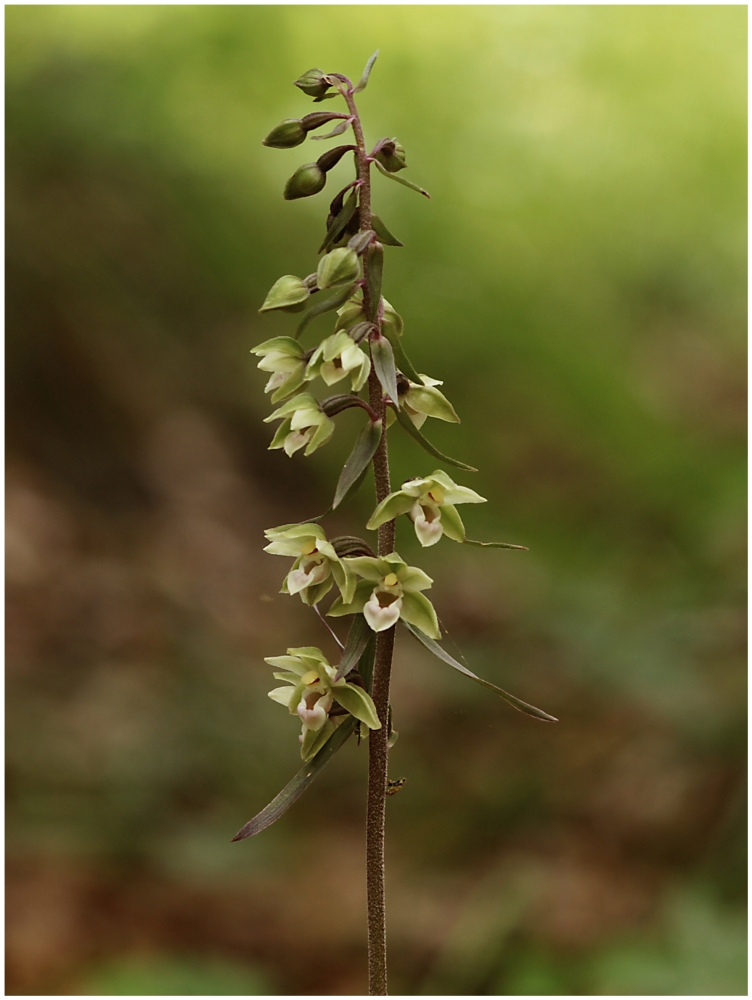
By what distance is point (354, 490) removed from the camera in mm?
1076

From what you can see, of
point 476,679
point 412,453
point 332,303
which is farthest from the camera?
point 412,453

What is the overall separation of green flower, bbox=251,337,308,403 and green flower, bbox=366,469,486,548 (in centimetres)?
23

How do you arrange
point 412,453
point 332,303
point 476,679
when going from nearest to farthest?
1. point 476,679
2. point 332,303
3. point 412,453

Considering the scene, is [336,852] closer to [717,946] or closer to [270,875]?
[270,875]

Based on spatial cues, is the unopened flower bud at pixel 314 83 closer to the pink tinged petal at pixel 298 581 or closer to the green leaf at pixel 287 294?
the green leaf at pixel 287 294

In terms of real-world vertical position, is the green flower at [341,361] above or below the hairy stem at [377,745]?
above

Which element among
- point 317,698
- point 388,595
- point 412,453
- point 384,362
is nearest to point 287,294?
point 384,362

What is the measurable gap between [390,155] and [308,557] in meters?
0.56

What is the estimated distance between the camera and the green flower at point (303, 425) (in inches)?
44.8

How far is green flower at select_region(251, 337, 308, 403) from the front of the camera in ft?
3.84

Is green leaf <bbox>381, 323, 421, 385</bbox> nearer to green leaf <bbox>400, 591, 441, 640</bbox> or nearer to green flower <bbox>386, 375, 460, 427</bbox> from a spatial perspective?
green flower <bbox>386, 375, 460, 427</bbox>

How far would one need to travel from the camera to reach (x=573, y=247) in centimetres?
484

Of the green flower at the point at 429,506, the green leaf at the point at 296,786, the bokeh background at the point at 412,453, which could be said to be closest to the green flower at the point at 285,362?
the green flower at the point at 429,506

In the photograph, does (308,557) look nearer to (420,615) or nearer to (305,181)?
(420,615)
